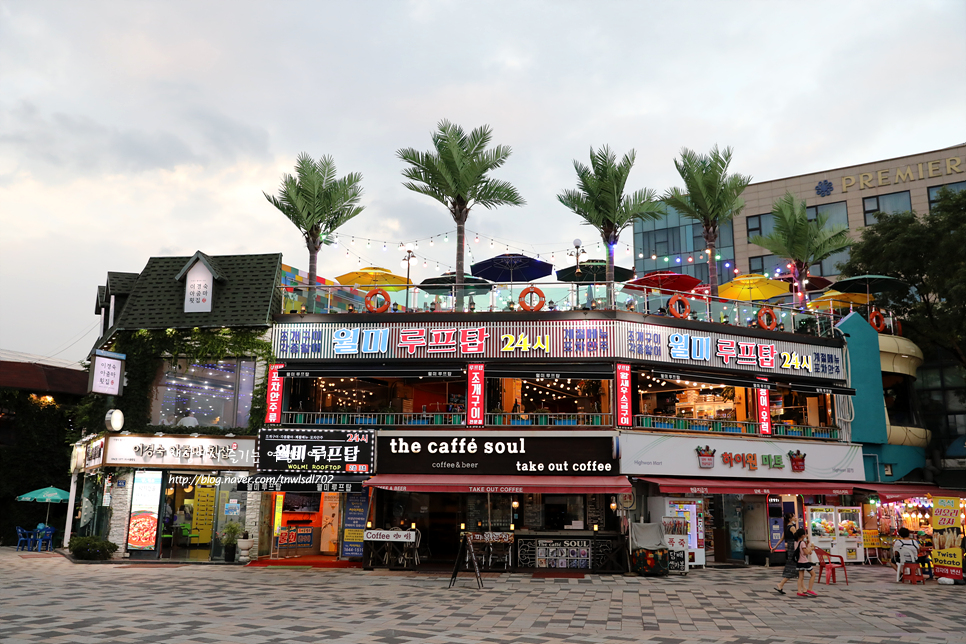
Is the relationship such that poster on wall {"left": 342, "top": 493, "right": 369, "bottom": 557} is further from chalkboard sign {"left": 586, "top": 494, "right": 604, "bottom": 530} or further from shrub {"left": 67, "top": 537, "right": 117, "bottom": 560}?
shrub {"left": 67, "top": 537, "right": 117, "bottom": 560}

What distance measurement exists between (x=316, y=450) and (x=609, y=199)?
47.8 feet

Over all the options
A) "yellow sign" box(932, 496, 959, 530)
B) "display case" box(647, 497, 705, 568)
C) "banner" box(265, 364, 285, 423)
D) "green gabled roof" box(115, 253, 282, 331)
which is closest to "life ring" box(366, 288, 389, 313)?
"green gabled roof" box(115, 253, 282, 331)

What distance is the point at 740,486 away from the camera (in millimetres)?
25375

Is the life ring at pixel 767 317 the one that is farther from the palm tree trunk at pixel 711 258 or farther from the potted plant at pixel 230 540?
the potted plant at pixel 230 540

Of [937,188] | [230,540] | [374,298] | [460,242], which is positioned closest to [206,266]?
[374,298]

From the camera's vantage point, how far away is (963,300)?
96.7ft

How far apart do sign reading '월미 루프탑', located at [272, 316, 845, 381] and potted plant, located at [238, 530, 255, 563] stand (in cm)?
647

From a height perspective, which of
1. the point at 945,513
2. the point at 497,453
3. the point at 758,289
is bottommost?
the point at 945,513

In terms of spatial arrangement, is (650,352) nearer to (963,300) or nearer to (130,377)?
(963,300)

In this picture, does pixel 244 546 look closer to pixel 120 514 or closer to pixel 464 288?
pixel 120 514

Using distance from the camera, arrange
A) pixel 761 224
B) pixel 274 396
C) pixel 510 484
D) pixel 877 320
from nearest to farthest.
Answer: pixel 510 484
pixel 274 396
pixel 877 320
pixel 761 224

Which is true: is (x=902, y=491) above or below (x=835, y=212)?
below

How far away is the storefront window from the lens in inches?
1082

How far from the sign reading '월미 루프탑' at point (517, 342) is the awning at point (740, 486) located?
418 centimetres
